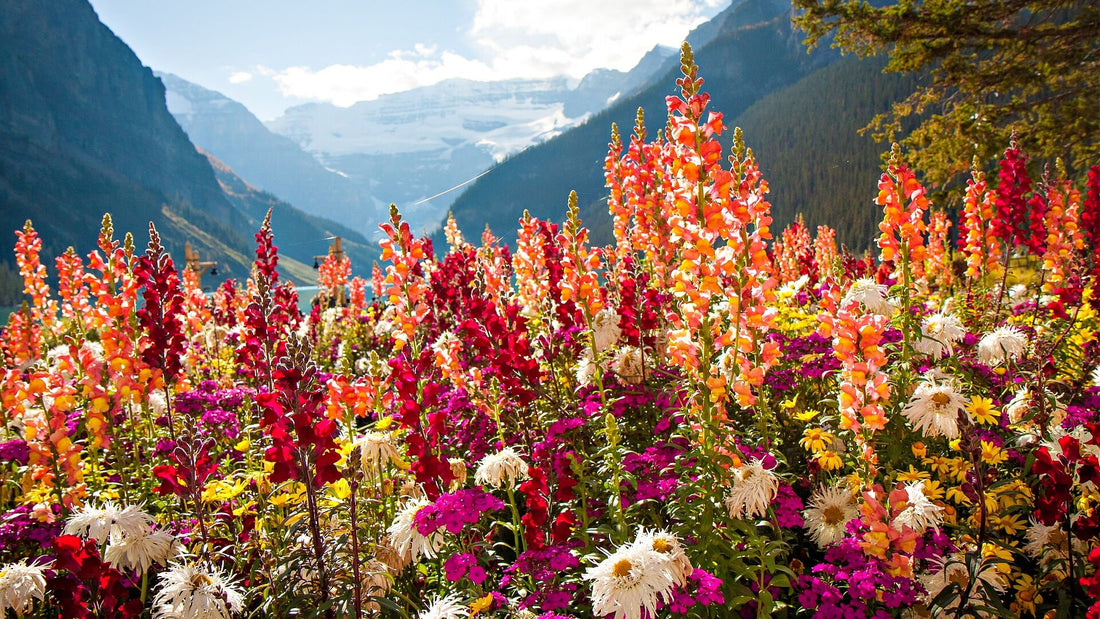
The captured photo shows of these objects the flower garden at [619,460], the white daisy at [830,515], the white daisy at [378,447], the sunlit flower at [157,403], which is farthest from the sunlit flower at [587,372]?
the sunlit flower at [157,403]

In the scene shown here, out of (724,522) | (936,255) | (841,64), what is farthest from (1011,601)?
(841,64)

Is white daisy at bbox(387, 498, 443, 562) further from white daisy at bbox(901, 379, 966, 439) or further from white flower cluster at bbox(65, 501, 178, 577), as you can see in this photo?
white daisy at bbox(901, 379, 966, 439)

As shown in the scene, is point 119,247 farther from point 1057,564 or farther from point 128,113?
point 128,113

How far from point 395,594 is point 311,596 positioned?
0.45 metres

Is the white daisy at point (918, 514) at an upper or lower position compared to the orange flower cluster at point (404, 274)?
lower

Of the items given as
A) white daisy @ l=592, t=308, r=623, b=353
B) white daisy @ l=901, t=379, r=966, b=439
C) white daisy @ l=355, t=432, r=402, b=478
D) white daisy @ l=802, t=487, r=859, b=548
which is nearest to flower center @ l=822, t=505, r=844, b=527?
white daisy @ l=802, t=487, r=859, b=548

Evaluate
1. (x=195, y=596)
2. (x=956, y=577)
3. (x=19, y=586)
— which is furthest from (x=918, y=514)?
(x=19, y=586)

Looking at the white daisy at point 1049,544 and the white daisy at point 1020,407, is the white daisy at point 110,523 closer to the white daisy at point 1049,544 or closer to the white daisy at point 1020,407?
the white daisy at point 1049,544

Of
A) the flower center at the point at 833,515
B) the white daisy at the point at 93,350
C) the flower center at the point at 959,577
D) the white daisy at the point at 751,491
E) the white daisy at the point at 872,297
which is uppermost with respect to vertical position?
the white daisy at the point at 93,350

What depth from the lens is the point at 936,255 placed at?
26.9 feet

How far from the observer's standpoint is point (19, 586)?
2279 millimetres

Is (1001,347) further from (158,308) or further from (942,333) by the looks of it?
(158,308)

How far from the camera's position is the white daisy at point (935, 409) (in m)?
2.70

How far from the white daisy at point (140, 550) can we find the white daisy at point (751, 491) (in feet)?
8.60
